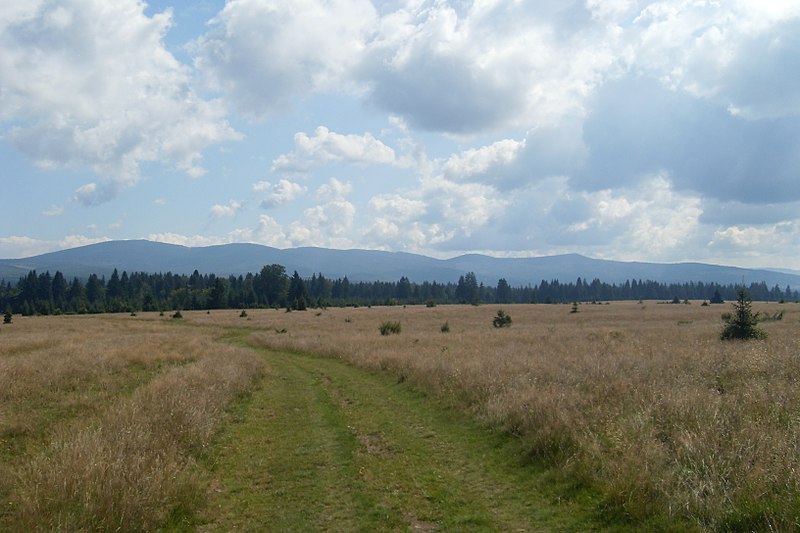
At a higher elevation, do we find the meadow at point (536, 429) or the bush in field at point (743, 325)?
the bush in field at point (743, 325)

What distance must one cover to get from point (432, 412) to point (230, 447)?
231 inches

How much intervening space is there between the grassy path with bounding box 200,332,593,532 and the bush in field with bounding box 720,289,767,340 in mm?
18129

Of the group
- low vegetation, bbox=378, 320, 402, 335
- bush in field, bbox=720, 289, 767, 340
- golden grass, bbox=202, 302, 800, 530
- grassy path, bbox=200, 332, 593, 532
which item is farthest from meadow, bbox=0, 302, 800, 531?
low vegetation, bbox=378, 320, 402, 335

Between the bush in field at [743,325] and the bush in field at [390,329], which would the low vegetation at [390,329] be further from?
the bush in field at [743,325]

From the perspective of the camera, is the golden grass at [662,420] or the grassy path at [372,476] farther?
the grassy path at [372,476]

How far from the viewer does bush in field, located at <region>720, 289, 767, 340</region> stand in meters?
24.6

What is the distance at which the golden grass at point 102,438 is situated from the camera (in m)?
6.82

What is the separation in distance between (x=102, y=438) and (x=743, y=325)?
1079 inches

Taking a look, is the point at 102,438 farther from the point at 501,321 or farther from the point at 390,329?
the point at 501,321

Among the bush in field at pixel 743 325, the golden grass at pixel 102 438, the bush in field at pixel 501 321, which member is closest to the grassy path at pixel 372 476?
the golden grass at pixel 102 438

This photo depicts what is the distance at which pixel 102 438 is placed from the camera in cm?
909

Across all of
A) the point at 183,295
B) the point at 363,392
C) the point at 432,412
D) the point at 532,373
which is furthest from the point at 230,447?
the point at 183,295

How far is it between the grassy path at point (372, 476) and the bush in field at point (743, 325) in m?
18.1

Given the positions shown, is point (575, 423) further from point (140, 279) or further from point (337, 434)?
point (140, 279)
